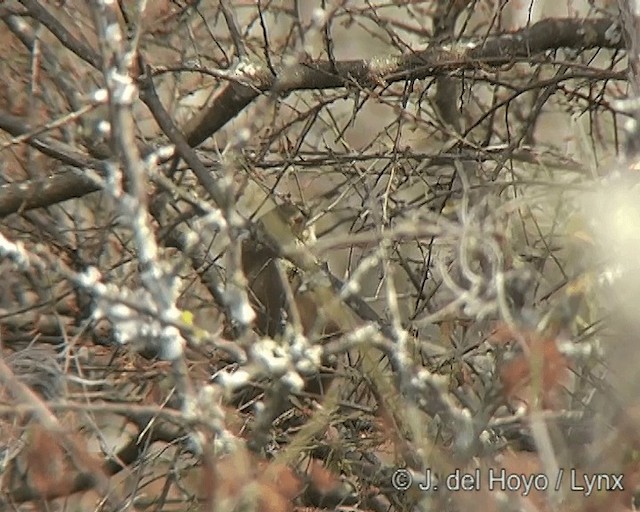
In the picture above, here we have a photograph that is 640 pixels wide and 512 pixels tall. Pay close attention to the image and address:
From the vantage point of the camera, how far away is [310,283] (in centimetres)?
283

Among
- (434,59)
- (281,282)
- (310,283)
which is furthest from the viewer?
(434,59)

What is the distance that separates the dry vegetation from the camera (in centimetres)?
224

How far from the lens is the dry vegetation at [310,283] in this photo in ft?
7.34

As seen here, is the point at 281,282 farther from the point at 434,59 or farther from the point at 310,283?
the point at 434,59

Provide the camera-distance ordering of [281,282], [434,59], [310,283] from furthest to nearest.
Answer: [434,59] → [281,282] → [310,283]

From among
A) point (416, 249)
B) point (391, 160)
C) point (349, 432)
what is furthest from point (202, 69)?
point (349, 432)

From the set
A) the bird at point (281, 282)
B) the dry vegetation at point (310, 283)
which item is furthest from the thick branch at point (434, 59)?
the bird at point (281, 282)

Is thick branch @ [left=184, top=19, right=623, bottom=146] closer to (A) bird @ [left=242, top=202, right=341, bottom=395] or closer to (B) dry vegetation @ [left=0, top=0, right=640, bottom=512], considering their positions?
(B) dry vegetation @ [left=0, top=0, right=640, bottom=512]

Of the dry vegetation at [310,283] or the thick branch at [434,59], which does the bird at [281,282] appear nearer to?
the dry vegetation at [310,283]

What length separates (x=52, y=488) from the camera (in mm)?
2891

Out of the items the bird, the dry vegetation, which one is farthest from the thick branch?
the bird

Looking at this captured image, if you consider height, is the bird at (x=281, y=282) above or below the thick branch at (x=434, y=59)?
below

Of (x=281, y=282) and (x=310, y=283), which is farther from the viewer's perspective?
(x=281, y=282)

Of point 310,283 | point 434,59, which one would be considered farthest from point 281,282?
point 434,59
